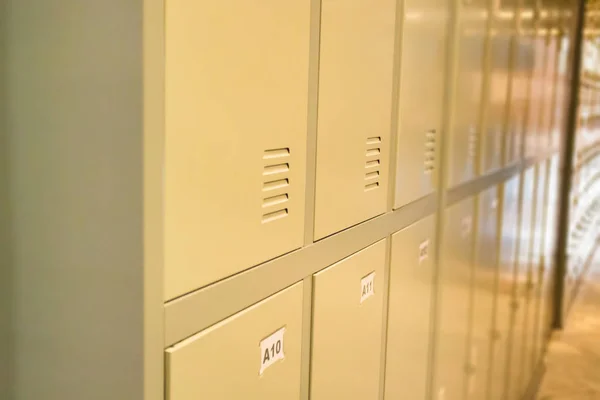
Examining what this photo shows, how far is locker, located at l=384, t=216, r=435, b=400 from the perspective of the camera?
1.42 m

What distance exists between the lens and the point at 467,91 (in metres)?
1.89

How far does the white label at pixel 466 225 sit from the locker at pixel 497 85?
22 cm

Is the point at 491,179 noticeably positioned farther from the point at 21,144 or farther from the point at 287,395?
the point at 21,144

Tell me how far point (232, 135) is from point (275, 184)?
144 millimetres

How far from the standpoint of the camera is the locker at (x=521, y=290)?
284 cm

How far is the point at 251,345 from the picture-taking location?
0.84 metres

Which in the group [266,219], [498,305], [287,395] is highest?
[266,219]

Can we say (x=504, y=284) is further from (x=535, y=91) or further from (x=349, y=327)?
(x=349, y=327)

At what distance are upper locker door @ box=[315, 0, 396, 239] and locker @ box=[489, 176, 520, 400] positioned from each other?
1.34 metres

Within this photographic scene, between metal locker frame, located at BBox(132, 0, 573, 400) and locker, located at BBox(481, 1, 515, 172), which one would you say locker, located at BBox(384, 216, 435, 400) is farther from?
locker, located at BBox(481, 1, 515, 172)

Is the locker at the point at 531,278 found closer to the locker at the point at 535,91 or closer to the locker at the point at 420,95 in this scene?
the locker at the point at 535,91

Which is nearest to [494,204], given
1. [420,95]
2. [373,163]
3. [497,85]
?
[497,85]

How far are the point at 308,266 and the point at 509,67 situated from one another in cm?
172

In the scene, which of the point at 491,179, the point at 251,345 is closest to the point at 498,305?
the point at 491,179
